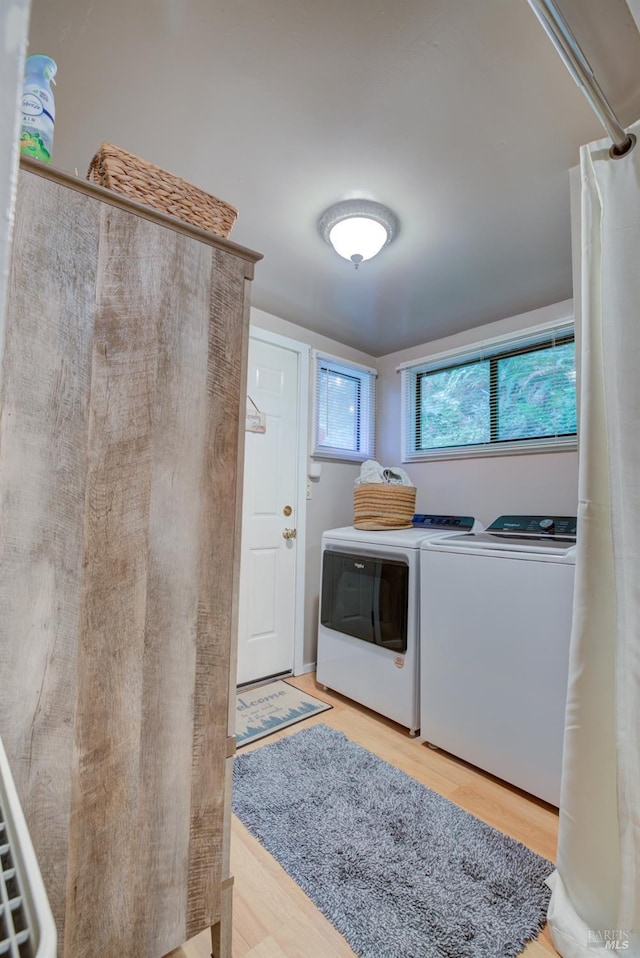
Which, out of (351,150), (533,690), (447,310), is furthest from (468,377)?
(533,690)

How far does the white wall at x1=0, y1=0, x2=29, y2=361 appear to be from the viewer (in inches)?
11.0

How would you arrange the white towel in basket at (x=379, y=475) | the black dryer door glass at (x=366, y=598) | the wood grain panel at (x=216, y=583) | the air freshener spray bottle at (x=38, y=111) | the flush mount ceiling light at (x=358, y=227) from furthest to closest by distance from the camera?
the white towel in basket at (x=379, y=475) < the black dryer door glass at (x=366, y=598) < the flush mount ceiling light at (x=358, y=227) < the wood grain panel at (x=216, y=583) < the air freshener spray bottle at (x=38, y=111)

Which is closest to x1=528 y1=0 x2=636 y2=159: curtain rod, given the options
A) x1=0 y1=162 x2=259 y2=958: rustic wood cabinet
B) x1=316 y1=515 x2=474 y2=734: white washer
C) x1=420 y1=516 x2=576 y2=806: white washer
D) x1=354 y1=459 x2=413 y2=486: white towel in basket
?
x1=0 y1=162 x2=259 y2=958: rustic wood cabinet

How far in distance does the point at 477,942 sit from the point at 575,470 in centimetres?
193

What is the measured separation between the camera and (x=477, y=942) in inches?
41.9

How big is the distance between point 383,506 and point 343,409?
92cm

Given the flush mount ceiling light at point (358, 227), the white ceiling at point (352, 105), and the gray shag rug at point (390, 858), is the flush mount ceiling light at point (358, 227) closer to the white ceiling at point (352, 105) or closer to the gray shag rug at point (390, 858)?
the white ceiling at point (352, 105)

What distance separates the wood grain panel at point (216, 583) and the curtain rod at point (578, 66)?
75 cm

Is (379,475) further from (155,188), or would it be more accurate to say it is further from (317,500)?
(155,188)

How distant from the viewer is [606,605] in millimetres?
1073

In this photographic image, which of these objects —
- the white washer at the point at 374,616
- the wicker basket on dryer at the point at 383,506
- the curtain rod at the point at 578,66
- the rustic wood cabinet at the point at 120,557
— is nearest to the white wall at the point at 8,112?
the rustic wood cabinet at the point at 120,557

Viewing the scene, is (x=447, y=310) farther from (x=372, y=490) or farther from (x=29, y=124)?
(x=29, y=124)

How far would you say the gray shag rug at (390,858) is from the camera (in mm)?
1088

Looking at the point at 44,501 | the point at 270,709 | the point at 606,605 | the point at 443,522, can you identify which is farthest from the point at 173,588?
the point at 443,522
